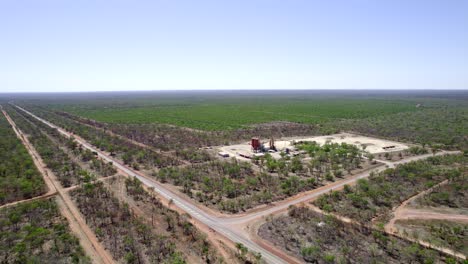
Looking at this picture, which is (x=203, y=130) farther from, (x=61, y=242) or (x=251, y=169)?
(x=61, y=242)

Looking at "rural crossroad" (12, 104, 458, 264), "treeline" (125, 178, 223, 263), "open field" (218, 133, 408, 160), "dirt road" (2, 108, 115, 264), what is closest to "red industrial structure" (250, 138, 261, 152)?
"open field" (218, 133, 408, 160)

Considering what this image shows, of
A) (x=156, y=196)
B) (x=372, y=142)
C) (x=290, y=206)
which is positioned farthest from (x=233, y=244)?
(x=372, y=142)

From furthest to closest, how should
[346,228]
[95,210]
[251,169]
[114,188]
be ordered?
[251,169] → [114,188] → [95,210] → [346,228]

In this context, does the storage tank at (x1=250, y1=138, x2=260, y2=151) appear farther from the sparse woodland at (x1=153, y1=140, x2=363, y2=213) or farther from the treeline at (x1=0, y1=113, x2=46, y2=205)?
the treeline at (x1=0, y1=113, x2=46, y2=205)

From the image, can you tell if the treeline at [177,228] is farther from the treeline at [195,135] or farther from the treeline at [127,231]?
the treeline at [195,135]

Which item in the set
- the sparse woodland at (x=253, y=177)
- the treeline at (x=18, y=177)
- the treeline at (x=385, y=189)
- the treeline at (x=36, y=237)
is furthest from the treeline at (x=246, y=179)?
the treeline at (x=18, y=177)

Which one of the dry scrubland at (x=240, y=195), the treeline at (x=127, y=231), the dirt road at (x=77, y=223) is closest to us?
the treeline at (x=127, y=231)

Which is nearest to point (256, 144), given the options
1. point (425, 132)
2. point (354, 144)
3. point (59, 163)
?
point (354, 144)
